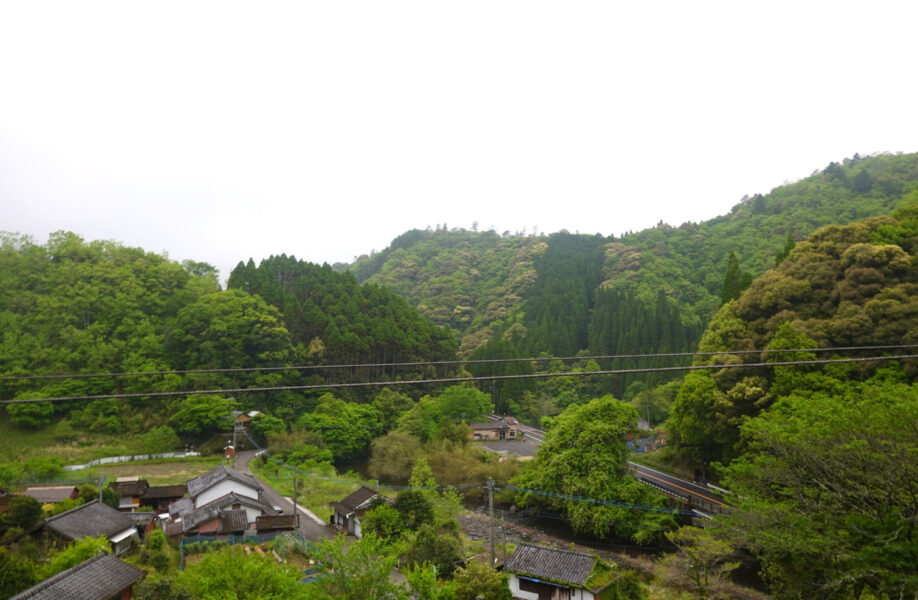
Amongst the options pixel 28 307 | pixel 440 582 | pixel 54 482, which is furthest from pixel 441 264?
pixel 440 582

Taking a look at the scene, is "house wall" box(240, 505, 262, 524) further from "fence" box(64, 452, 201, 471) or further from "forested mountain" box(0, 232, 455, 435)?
"forested mountain" box(0, 232, 455, 435)

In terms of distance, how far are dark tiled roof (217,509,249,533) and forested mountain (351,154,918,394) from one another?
23.6m

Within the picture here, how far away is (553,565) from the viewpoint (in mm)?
13336

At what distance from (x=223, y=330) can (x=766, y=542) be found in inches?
1205

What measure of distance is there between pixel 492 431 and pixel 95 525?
21.0 m

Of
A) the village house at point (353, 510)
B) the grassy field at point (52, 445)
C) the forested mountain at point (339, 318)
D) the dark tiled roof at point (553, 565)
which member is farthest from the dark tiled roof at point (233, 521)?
the forested mountain at point (339, 318)

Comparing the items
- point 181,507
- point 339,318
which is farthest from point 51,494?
point 339,318

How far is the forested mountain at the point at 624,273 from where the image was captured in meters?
45.3

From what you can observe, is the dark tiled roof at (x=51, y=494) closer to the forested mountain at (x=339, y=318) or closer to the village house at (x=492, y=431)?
the forested mountain at (x=339, y=318)

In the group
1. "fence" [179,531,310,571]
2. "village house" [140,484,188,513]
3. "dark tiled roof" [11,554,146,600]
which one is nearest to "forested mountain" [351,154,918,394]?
"village house" [140,484,188,513]

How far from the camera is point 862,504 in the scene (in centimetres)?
1034

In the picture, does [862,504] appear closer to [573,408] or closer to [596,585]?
[596,585]

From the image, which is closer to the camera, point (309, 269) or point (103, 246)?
point (103, 246)

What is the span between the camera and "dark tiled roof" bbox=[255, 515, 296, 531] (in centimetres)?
1806
